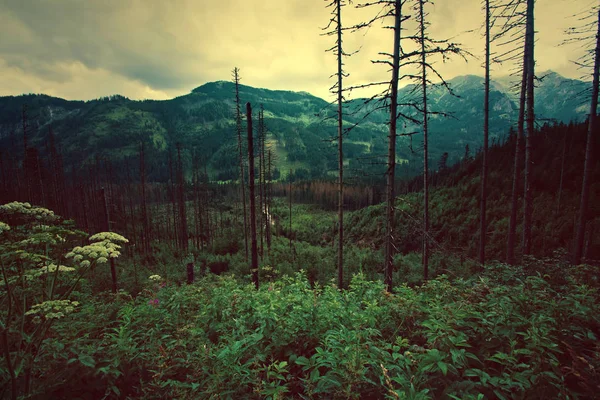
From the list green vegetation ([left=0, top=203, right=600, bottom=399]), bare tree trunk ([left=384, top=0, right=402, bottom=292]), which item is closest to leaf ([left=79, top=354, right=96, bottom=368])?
green vegetation ([left=0, top=203, right=600, bottom=399])

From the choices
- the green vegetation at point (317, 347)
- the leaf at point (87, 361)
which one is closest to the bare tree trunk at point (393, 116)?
the green vegetation at point (317, 347)

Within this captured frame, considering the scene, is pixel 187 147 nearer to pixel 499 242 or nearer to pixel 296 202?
pixel 296 202

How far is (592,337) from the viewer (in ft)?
9.60

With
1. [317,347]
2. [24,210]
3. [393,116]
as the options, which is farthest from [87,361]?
[393,116]

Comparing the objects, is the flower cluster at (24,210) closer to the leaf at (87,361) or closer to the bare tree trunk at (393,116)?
the leaf at (87,361)

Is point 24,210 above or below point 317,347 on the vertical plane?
above

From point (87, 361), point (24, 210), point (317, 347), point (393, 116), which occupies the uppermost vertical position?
point (393, 116)

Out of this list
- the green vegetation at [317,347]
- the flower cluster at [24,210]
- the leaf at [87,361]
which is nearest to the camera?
the green vegetation at [317,347]

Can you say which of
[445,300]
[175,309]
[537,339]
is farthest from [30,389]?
[445,300]

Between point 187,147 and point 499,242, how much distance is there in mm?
201620

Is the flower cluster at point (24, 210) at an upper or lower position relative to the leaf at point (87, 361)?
upper

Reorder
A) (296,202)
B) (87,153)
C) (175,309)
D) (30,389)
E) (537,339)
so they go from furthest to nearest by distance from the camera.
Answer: (87,153), (296,202), (175,309), (30,389), (537,339)

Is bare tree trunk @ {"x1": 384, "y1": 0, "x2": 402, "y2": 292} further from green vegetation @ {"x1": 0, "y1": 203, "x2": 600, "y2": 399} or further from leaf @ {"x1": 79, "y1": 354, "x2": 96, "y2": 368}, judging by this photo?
leaf @ {"x1": 79, "y1": 354, "x2": 96, "y2": 368}

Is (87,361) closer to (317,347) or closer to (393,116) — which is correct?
(317,347)
